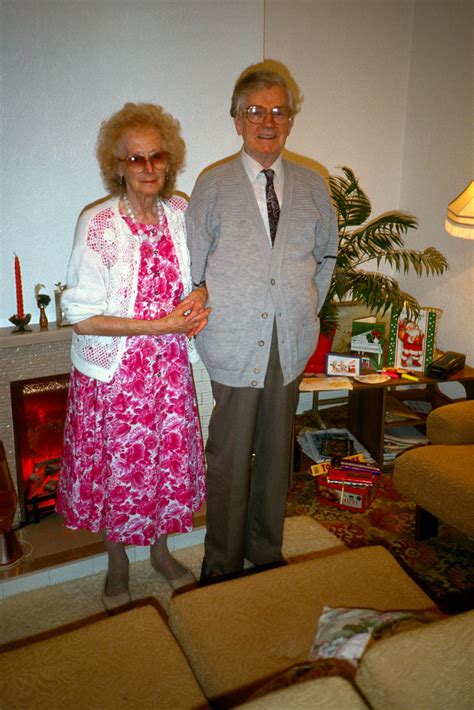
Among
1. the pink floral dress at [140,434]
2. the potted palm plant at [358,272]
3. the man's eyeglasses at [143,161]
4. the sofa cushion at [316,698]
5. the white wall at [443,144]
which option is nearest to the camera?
the sofa cushion at [316,698]

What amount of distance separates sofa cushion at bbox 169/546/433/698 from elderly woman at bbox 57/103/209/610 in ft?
1.64

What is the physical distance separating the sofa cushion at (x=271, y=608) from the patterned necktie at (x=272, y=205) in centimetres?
98

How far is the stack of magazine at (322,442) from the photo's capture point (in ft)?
10.4

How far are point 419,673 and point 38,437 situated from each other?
1873 millimetres

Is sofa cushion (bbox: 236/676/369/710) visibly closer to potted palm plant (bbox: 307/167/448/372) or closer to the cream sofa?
the cream sofa

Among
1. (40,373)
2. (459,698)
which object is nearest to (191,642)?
(459,698)

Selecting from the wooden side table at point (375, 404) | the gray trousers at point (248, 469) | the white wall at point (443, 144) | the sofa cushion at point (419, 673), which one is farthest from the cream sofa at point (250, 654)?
the white wall at point (443, 144)

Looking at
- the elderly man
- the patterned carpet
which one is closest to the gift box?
the patterned carpet

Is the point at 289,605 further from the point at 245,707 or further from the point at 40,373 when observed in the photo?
the point at 40,373

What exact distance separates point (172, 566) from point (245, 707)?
4.48 feet

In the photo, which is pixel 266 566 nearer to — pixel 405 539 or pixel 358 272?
pixel 405 539

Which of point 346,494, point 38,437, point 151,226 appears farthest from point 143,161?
point 346,494

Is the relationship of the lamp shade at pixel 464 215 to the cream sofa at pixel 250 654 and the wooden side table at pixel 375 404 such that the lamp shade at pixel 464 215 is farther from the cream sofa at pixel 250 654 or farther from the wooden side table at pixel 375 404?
the cream sofa at pixel 250 654

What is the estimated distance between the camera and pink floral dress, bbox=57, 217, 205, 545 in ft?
5.99
